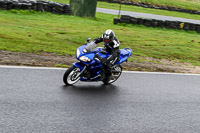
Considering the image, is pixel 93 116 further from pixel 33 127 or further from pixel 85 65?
pixel 85 65

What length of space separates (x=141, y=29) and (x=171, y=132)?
638 inches

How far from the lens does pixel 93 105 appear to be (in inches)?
290

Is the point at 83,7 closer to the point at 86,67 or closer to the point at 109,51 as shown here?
the point at 109,51

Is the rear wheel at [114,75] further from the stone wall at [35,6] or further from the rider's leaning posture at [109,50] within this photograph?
the stone wall at [35,6]

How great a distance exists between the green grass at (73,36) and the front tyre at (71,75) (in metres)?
4.06

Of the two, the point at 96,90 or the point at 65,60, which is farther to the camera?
the point at 65,60

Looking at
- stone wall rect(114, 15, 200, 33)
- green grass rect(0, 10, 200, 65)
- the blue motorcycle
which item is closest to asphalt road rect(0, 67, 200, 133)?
the blue motorcycle

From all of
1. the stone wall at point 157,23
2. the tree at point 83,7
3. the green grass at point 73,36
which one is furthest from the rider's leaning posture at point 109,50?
the tree at point 83,7

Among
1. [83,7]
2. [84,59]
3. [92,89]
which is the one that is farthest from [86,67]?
[83,7]

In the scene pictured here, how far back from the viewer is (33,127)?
19.0 ft

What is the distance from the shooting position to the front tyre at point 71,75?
8.38m

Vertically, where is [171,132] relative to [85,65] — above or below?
below

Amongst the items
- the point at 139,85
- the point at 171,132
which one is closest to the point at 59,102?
the point at 171,132

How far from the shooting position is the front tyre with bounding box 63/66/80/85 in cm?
838
